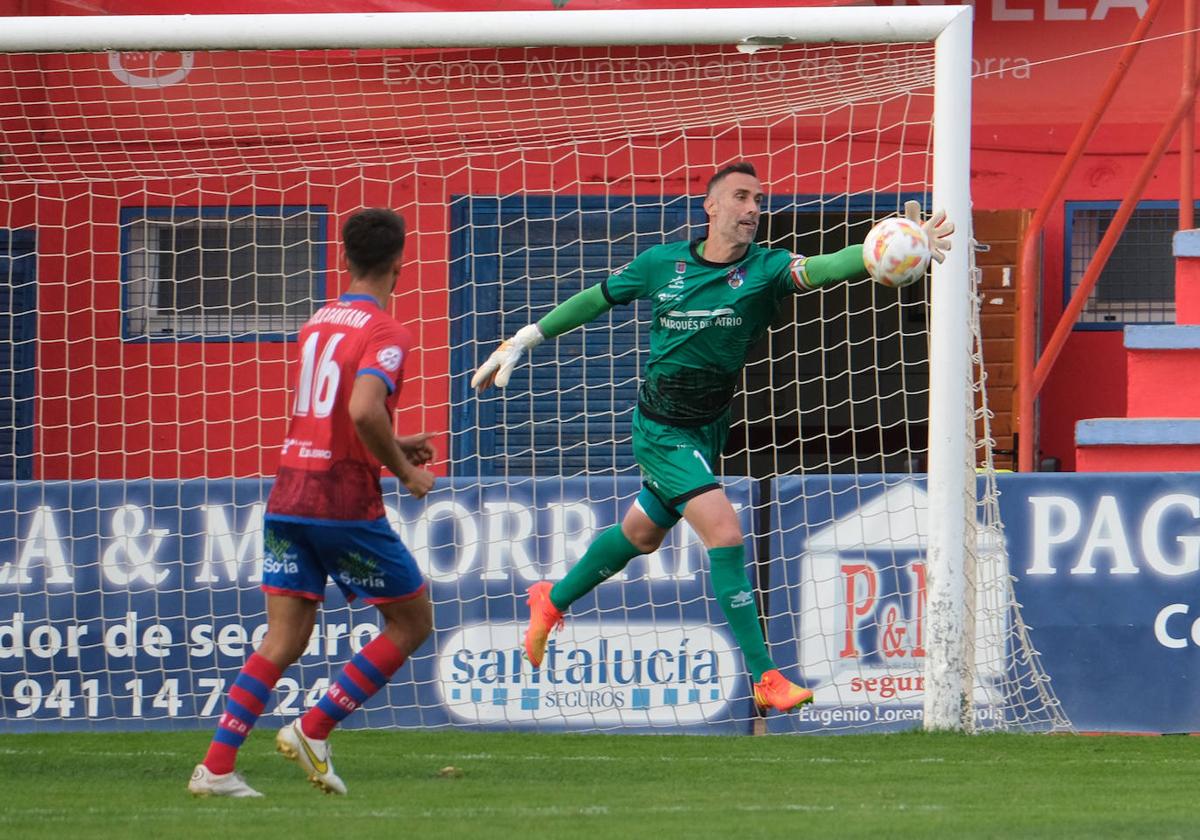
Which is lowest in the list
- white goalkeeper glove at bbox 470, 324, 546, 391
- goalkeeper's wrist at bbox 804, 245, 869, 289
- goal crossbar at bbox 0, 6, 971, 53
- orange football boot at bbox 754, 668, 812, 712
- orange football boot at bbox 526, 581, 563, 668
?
orange football boot at bbox 754, 668, 812, 712

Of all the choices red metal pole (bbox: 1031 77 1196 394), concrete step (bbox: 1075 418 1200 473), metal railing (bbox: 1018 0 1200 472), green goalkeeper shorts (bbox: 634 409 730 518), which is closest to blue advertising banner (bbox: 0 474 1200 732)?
concrete step (bbox: 1075 418 1200 473)

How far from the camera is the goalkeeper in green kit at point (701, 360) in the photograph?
6797mm

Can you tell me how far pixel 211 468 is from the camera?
10867 millimetres

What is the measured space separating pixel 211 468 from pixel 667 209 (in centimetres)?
332

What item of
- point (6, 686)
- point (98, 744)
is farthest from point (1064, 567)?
point (6, 686)

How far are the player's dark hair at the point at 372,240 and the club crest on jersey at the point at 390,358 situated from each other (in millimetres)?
344

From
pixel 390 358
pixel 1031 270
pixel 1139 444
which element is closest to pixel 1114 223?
pixel 1031 270

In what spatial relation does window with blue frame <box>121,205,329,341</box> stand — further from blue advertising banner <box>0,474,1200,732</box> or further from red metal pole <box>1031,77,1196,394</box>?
red metal pole <box>1031,77,1196,394</box>

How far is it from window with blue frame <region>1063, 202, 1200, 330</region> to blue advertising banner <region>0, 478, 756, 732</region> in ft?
14.6

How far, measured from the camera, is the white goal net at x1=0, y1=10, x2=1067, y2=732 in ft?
27.0

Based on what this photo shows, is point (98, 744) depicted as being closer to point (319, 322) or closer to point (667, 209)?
point (319, 322)

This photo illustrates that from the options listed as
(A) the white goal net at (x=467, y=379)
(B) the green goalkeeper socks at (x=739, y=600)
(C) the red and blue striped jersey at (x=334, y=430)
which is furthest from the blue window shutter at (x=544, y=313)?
(C) the red and blue striped jersey at (x=334, y=430)

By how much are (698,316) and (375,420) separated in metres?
1.93

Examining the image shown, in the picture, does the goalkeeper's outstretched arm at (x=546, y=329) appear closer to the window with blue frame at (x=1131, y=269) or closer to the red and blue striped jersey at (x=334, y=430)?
the red and blue striped jersey at (x=334, y=430)
